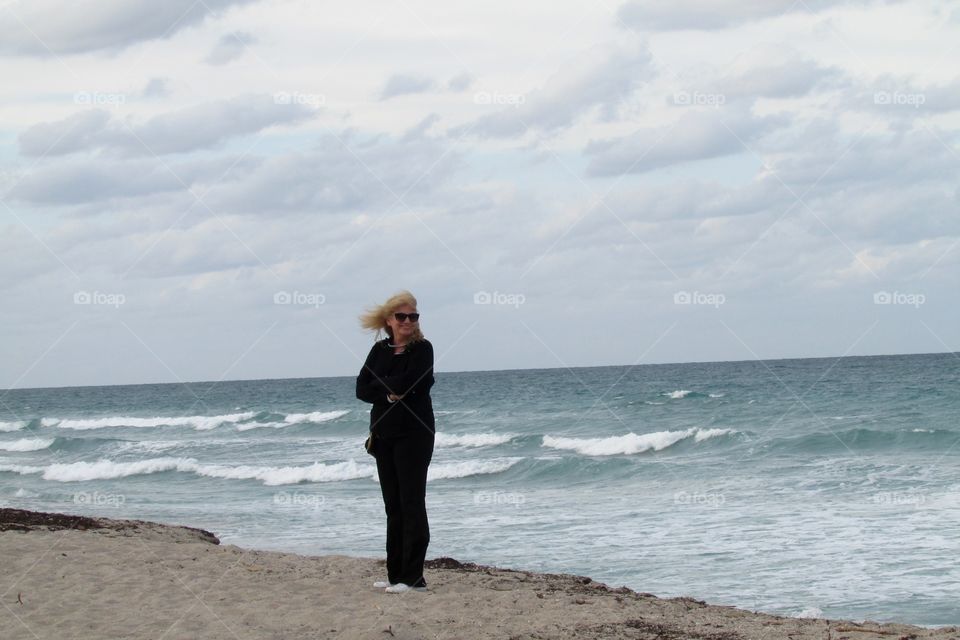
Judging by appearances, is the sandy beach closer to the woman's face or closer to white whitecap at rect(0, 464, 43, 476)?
the woman's face

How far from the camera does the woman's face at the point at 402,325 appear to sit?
21.7ft

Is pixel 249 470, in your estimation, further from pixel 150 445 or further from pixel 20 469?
pixel 150 445

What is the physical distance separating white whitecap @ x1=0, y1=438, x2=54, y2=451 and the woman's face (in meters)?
30.6

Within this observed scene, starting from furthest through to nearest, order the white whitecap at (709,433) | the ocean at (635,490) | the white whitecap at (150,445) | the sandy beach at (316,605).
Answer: the white whitecap at (150,445), the white whitecap at (709,433), the ocean at (635,490), the sandy beach at (316,605)

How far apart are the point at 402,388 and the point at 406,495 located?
0.74 metres

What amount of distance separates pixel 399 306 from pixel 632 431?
888 inches

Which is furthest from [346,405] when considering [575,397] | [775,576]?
[775,576]

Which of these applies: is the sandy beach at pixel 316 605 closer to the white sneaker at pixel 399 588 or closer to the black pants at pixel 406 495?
the white sneaker at pixel 399 588

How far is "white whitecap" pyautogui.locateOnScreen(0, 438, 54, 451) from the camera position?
34.2m

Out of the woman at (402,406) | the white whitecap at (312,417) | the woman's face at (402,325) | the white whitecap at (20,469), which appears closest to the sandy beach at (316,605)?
the woman at (402,406)

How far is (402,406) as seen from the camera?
6598 millimetres

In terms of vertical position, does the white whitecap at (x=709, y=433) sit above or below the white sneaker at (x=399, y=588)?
above

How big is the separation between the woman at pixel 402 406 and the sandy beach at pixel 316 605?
2.12 ft

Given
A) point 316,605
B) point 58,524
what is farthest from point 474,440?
point 316,605
